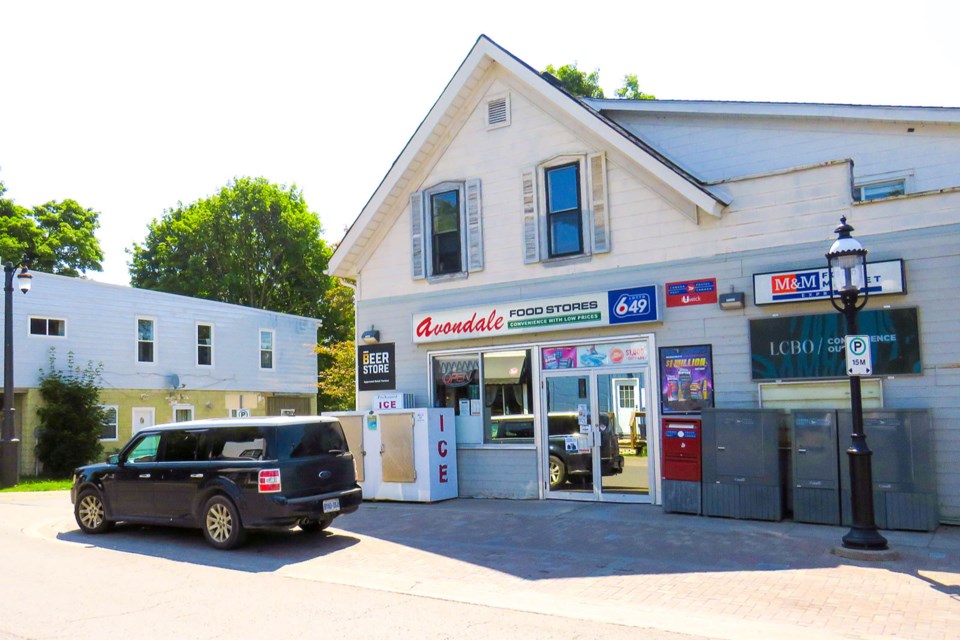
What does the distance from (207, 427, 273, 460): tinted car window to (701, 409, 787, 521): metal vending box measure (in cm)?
606

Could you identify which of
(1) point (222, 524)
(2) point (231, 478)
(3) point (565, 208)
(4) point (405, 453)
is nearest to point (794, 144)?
(3) point (565, 208)

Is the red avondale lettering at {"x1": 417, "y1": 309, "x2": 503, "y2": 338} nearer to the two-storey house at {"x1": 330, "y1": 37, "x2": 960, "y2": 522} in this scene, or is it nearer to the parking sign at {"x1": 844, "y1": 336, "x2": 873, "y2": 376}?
the two-storey house at {"x1": 330, "y1": 37, "x2": 960, "y2": 522}

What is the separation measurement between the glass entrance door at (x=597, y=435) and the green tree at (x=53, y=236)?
34545mm

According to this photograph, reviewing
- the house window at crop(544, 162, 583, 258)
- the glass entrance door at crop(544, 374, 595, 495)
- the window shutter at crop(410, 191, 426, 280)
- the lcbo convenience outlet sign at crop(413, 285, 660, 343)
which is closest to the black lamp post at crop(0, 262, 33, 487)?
the window shutter at crop(410, 191, 426, 280)

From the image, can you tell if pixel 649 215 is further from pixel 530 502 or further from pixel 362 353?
pixel 362 353

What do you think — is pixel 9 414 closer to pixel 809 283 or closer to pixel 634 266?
pixel 634 266

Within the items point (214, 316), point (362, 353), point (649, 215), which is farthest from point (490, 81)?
point (214, 316)

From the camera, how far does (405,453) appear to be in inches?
547

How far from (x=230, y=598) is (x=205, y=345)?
2265 cm

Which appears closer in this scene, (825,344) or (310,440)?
(310,440)

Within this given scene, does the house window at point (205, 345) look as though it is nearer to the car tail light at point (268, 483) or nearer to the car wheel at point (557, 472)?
the car wheel at point (557, 472)

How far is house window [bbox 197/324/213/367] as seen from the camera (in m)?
28.8

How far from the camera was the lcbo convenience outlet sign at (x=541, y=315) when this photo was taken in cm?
1260

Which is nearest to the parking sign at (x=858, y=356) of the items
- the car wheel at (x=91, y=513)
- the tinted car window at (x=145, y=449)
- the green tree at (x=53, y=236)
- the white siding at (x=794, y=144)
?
the white siding at (x=794, y=144)
